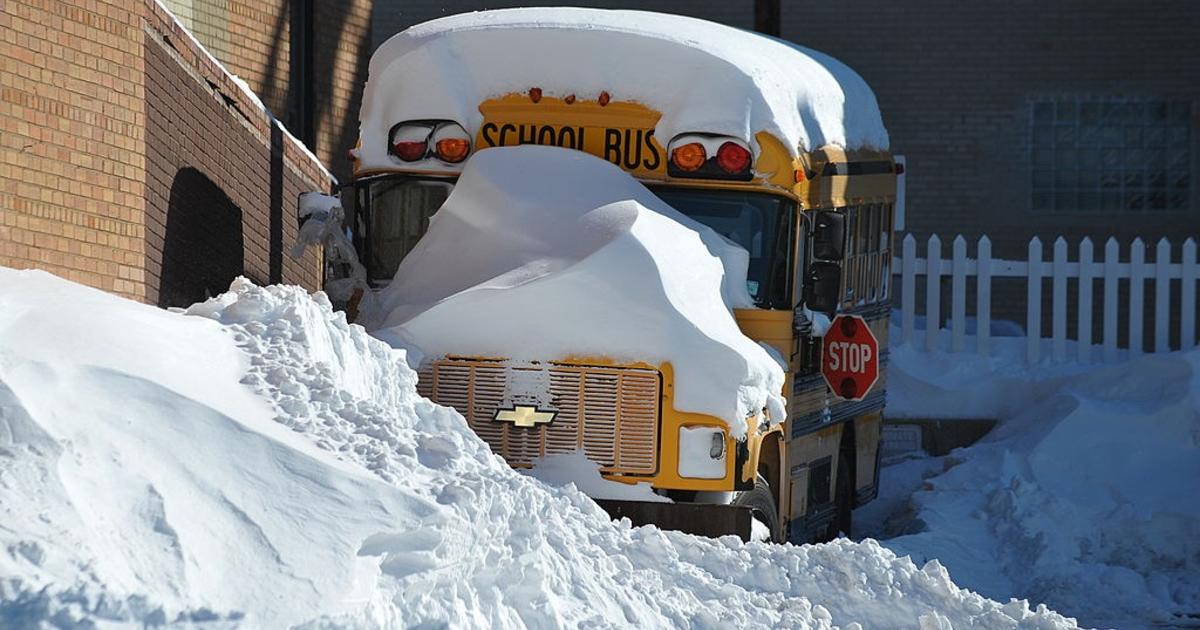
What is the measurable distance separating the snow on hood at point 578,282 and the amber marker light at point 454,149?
1.21 feet

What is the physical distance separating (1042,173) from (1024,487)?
9.53 m

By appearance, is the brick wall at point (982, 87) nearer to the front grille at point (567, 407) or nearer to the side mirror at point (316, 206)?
the side mirror at point (316, 206)

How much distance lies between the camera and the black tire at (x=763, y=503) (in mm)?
9141

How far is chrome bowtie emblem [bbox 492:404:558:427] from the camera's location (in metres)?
8.83

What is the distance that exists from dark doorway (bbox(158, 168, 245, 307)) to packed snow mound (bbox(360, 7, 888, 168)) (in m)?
1.73

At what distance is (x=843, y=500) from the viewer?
12.2 meters

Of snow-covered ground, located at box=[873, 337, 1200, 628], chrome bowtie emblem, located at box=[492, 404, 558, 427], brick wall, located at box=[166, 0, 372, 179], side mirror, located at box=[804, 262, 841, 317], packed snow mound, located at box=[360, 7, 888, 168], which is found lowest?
snow-covered ground, located at box=[873, 337, 1200, 628]

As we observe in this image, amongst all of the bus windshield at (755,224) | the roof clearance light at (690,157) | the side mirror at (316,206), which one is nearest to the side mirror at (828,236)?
the bus windshield at (755,224)

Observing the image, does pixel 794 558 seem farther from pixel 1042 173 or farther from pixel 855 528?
pixel 1042 173

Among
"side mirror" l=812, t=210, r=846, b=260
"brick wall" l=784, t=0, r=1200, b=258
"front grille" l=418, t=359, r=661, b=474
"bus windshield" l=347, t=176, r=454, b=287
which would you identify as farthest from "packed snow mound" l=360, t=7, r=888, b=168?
"brick wall" l=784, t=0, r=1200, b=258

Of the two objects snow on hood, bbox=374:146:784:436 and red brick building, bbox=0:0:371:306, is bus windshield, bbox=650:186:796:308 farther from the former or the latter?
red brick building, bbox=0:0:371:306

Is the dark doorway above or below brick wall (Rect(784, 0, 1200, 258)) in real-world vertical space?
below

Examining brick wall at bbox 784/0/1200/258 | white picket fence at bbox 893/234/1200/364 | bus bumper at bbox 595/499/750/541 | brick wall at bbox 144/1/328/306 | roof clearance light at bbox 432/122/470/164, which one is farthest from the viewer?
brick wall at bbox 784/0/1200/258

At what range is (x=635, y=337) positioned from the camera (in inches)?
345
